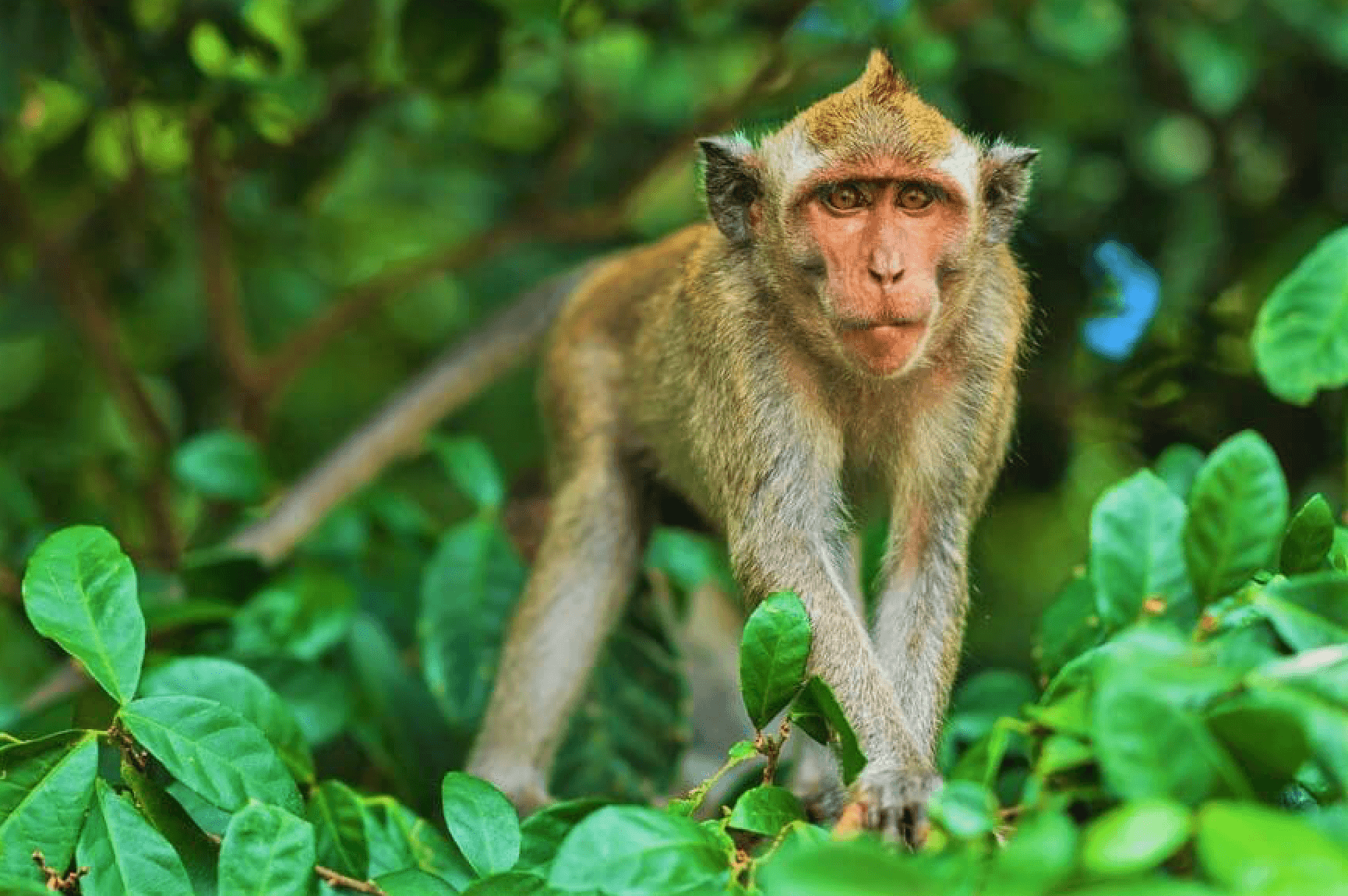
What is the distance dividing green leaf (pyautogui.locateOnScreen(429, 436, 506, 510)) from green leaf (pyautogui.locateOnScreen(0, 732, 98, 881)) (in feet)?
9.29

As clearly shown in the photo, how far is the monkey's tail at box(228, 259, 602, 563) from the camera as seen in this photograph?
625cm

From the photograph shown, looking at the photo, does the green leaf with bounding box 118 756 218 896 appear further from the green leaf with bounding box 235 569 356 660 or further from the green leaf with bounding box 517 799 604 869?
the green leaf with bounding box 235 569 356 660

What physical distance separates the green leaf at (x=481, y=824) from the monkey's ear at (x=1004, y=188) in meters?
2.18

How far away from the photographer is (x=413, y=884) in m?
2.87

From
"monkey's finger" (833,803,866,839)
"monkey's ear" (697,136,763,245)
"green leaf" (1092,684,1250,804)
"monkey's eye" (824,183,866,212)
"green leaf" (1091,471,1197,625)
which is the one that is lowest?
"green leaf" (1092,684,1250,804)

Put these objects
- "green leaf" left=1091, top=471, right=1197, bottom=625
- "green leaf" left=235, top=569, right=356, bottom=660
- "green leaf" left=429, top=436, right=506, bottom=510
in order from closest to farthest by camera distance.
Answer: "green leaf" left=1091, top=471, right=1197, bottom=625
"green leaf" left=235, top=569, right=356, bottom=660
"green leaf" left=429, top=436, right=506, bottom=510

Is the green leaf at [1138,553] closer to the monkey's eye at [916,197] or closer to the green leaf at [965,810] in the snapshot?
the green leaf at [965,810]

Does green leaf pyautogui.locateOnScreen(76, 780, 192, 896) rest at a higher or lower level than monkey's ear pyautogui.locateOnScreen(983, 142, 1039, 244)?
lower

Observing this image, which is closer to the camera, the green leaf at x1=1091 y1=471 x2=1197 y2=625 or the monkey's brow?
the green leaf at x1=1091 y1=471 x2=1197 y2=625

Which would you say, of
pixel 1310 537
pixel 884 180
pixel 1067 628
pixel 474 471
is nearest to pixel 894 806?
pixel 1310 537

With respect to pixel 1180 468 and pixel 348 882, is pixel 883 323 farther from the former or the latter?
pixel 348 882

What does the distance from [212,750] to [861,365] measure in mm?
1834

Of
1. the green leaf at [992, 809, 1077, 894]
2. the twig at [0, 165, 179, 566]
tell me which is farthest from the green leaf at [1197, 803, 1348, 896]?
the twig at [0, 165, 179, 566]

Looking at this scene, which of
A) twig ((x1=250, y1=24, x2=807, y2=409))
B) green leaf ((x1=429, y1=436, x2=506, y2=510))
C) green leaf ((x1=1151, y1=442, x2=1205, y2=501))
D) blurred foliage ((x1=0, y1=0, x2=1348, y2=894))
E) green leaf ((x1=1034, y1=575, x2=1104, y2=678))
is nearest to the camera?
green leaf ((x1=1034, y1=575, x2=1104, y2=678))
